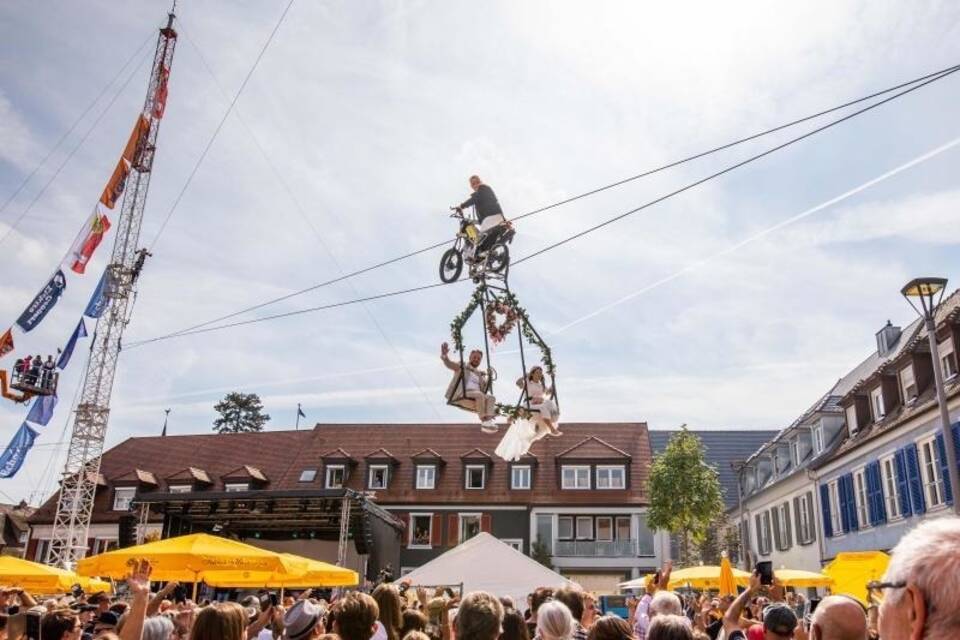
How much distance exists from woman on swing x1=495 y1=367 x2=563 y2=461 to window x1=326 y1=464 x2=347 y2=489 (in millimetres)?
A: 33648

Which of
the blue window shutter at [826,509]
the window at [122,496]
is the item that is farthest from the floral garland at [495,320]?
the window at [122,496]

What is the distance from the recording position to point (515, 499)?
137 ft

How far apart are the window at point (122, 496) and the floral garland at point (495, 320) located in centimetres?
4123

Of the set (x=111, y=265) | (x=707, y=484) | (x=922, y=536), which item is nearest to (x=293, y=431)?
(x=111, y=265)

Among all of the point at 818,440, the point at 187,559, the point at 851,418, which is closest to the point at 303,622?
the point at 187,559

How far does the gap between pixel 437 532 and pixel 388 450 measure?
20.0 feet

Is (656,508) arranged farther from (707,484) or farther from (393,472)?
Answer: (393,472)

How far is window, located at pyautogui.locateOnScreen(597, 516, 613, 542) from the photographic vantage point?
40.8 m

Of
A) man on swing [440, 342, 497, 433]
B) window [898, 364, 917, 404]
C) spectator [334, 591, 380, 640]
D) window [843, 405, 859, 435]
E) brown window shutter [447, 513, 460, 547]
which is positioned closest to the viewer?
spectator [334, 591, 380, 640]

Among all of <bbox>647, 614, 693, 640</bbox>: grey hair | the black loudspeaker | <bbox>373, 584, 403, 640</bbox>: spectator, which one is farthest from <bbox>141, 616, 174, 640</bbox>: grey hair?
the black loudspeaker

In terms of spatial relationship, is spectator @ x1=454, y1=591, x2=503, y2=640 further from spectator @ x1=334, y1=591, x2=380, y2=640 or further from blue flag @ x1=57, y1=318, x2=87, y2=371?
blue flag @ x1=57, y1=318, x2=87, y2=371

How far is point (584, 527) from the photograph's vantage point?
41219mm

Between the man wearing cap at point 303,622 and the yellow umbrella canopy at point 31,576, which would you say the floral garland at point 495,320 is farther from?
the yellow umbrella canopy at point 31,576

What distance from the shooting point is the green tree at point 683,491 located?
34.9m
